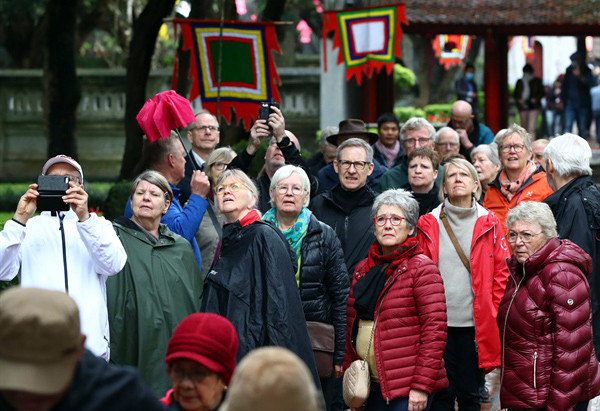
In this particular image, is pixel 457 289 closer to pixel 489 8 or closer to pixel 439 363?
pixel 439 363

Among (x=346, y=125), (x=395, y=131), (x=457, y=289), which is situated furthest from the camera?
(x=395, y=131)

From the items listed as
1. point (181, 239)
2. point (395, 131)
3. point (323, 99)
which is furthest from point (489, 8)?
point (181, 239)

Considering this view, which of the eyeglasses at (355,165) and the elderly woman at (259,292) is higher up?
the eyeglasses at (355,165)

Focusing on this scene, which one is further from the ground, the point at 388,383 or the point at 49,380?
the point at 49,380

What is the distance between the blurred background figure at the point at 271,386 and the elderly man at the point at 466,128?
350 inches

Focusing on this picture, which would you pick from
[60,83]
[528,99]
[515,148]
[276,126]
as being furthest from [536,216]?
[528,99]

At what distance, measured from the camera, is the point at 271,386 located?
9.71 feet

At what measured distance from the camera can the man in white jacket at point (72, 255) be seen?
6047 mm

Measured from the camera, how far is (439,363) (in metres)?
6.72

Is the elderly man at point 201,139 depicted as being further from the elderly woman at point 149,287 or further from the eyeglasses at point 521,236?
the eyeglasses at point 521,236

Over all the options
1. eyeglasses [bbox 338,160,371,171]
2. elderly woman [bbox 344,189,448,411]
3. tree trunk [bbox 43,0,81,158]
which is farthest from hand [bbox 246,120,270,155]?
tree trunk [bbox 43,0,81,158]

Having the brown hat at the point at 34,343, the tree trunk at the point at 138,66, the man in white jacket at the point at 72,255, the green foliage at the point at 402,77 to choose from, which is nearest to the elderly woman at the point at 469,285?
the man in white jacket at the point at 72,255

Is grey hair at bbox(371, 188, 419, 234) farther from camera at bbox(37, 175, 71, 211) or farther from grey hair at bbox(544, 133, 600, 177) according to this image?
camera at bbox(37, 175, 71, 211)

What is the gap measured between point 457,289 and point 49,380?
4829mm
